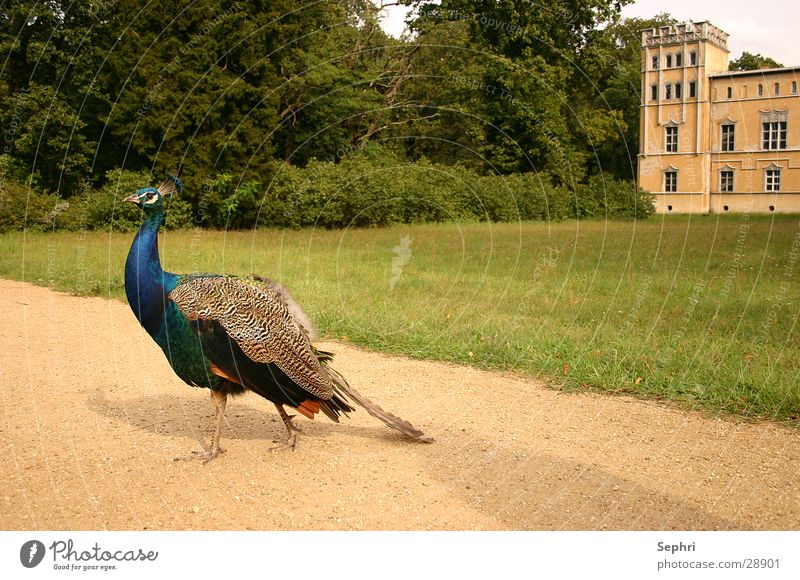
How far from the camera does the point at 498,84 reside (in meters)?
28.9

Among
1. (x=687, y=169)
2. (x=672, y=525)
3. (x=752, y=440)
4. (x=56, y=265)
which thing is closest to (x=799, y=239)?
(x=687, y=169)

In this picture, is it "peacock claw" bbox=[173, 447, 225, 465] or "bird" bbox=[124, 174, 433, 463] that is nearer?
"bird" bbox=[124, 174, 433, 463]

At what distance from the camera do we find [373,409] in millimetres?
6059

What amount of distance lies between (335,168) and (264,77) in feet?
12.9

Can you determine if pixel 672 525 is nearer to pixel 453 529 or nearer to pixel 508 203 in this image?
pixel 453 529

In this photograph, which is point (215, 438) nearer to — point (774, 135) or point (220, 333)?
point (220, 333)

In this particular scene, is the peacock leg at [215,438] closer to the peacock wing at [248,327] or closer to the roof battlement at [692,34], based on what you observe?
the peacock wing at [248,327]

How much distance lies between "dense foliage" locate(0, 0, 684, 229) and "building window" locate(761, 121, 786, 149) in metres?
9.56

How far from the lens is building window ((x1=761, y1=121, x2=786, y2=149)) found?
28.9ft

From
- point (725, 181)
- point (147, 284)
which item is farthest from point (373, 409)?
point (725, 181)

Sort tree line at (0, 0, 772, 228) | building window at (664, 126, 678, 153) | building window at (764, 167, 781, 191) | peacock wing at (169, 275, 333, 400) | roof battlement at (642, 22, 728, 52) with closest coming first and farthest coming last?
peacock wing at (169, 275, 333, 400), roof battlement at (642, 22, 728, 52), building window at (764, 167, 781, 191), building window at (664, 126, 678, 153), tree line at (0, 0, 772, 228)

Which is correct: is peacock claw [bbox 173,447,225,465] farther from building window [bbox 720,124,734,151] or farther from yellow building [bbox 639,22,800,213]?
building window [bbox 720,124,734,151]

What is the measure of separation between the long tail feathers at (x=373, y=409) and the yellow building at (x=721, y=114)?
4896 mm
